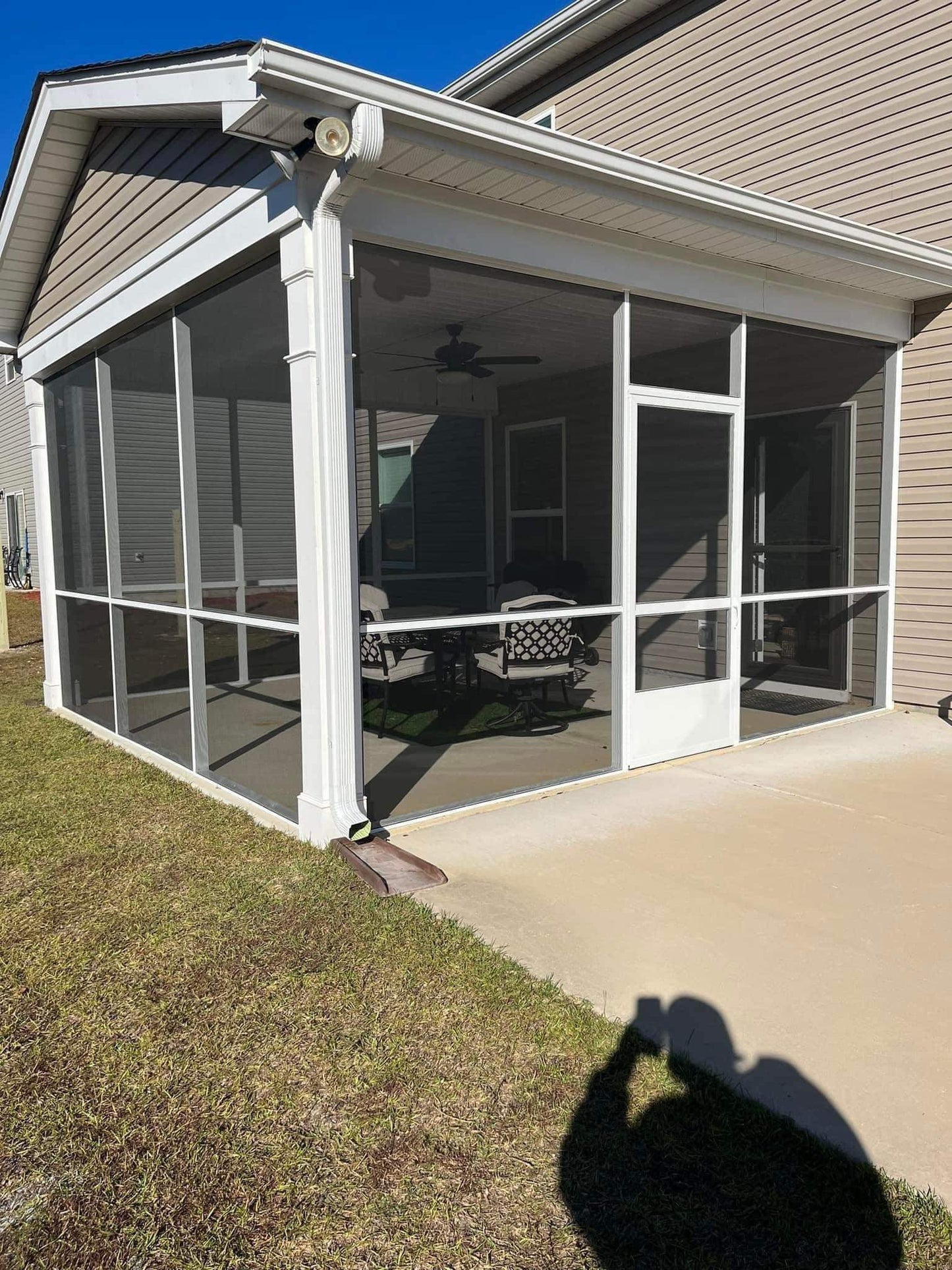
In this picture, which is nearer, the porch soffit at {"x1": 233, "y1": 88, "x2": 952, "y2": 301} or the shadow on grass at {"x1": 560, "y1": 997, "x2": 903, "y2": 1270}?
the shadow on grass at {"x1": 560, "y1": 997, "x2": 903, "y2": 1270}

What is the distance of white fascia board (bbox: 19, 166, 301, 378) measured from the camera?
3.68 m

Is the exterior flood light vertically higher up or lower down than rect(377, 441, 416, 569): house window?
higher up

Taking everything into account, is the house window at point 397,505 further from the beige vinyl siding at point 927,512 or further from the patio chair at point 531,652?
the beige vinyl siding at point 927,512

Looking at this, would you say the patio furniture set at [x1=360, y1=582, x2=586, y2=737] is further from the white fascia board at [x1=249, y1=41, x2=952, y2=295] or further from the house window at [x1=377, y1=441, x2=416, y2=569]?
the house window at [x1=377, y1=441, x2=416, y2=569]

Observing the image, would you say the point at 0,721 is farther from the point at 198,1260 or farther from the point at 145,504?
the point at 198,1260

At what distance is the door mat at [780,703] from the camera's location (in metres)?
6.41

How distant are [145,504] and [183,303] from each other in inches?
83.7

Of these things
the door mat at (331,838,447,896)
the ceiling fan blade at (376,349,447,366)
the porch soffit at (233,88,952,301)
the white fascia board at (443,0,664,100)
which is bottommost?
the door mat at (331,838,447,896)

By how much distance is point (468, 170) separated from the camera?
3.65 metres

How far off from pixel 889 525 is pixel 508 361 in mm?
3203

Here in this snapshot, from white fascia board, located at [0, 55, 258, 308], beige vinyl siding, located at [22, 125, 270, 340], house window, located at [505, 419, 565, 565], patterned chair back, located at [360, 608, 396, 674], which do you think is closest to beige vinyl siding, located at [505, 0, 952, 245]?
house window, located at [505, 419, 565, 565]

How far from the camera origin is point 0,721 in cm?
690

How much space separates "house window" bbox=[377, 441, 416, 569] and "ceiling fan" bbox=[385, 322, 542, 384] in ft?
5.87

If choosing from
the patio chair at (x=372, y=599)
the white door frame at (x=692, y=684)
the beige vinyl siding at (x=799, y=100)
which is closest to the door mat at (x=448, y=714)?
the patio chair at (x=372, y=599)
